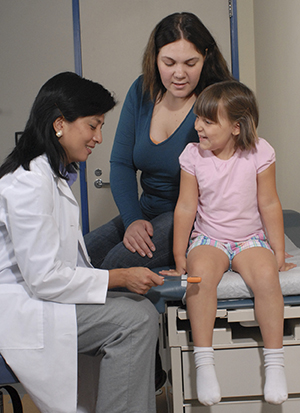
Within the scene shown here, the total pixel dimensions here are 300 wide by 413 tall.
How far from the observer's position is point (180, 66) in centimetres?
138

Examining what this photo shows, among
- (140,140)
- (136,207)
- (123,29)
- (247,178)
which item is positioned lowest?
(136,207)

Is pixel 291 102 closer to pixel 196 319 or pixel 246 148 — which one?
pixel 246 148

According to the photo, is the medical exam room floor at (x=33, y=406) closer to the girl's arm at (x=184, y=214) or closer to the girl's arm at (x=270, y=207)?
the girl's arm at (x=184, y=214)

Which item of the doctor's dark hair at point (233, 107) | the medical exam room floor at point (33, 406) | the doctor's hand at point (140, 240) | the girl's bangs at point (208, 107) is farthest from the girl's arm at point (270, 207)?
the medical exam room floor at point (33, 406)

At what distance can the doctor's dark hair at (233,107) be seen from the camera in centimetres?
127

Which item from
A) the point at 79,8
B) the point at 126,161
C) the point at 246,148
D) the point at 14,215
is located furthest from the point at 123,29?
the point at 14,215

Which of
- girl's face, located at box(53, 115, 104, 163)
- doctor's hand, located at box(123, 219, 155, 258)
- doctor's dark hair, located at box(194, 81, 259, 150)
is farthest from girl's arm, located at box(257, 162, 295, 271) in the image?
girl's face, located at box(53, 115, 104, 163)

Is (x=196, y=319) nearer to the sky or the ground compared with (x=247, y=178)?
nearer to the ground

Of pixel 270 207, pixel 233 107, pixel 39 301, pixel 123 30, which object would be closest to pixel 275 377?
pixel 270 207

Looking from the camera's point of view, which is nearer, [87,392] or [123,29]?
[87,392]

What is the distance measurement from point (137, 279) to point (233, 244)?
36cm

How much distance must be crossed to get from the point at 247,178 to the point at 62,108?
0.59m

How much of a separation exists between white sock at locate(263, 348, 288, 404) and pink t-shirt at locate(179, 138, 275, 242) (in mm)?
352

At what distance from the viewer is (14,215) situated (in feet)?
3.17
